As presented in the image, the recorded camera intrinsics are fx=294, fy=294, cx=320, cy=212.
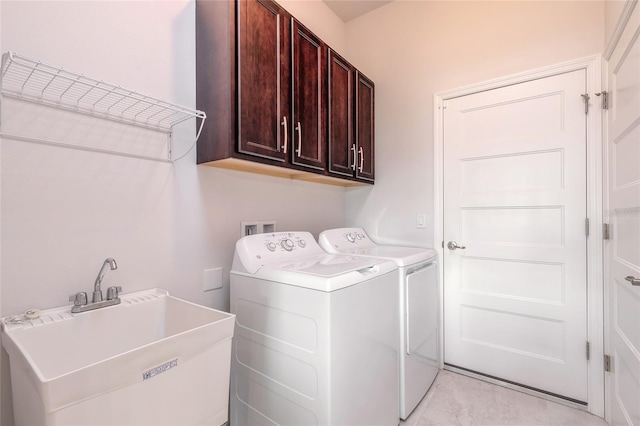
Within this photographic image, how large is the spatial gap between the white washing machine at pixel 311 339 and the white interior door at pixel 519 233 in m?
0.88

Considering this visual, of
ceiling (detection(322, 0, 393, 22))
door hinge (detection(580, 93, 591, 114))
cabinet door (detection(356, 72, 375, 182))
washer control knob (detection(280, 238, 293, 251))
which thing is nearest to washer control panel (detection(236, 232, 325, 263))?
washer control knob (detection(280, 238, 293, 251))

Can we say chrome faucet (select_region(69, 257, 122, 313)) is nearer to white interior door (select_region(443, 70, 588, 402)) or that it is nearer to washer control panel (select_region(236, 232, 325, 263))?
washer control panel (select_region(236, 232, 325, 263))

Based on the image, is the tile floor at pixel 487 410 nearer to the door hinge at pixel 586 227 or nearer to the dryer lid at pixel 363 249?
the dryer lid at pixel 363 249

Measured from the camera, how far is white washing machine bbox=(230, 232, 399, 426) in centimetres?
122

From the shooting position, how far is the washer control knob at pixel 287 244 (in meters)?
1.75

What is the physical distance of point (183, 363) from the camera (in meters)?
0.88

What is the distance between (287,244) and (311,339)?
65 cm

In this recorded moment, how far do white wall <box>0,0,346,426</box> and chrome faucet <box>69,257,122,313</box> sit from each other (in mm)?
73

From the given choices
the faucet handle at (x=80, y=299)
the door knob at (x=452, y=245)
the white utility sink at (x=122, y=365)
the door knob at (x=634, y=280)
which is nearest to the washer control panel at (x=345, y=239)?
the door knob at (x=452, y=245)

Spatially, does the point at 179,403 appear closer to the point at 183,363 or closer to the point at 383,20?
the point at 183,363

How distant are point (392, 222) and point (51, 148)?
219cm

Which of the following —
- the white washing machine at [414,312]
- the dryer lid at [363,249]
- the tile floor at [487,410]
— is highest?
the dryer lid at [363,249]

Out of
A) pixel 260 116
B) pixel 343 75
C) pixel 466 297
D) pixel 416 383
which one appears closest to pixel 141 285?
pixel 260 116

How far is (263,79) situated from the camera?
1524 millimetres
